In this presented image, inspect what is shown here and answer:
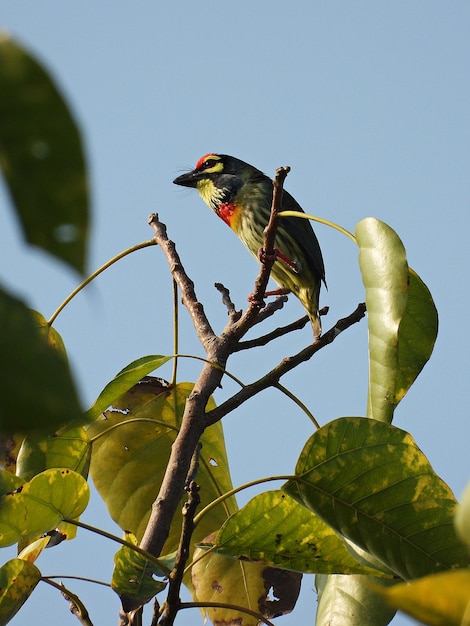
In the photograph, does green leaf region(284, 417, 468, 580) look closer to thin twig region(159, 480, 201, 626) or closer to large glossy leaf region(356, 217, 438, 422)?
large glossy leaf region(356, 217, 438, 422)

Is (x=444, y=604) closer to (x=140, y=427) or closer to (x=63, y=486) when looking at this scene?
(x=63, y=486)

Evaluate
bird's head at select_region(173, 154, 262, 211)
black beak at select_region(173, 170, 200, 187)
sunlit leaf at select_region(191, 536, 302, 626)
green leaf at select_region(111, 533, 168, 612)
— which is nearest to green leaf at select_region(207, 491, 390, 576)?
green leaf at select_region(111, 533, 168, 612)

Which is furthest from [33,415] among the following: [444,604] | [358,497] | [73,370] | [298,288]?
[298,288]

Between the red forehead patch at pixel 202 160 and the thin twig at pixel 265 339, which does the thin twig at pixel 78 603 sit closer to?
the thin twig at pixel 265 339

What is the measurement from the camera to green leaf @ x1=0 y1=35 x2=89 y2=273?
43 centimetres

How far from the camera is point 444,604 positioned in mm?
480

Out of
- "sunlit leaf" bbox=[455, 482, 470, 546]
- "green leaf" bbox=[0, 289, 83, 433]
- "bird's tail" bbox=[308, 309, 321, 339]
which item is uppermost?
"bird's tail" bbox=[308, 309, 321, 339]

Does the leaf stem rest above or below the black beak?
below

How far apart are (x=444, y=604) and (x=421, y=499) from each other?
3.24 ft

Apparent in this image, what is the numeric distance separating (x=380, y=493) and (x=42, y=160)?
115 cm

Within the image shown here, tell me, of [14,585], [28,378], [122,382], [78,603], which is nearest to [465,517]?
[28,378]

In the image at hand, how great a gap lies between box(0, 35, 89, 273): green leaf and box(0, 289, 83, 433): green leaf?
0.04 m

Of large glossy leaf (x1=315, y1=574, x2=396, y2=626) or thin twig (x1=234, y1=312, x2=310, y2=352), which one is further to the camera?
thin twig (x1=234, y1=312, x2=310, y2=352)

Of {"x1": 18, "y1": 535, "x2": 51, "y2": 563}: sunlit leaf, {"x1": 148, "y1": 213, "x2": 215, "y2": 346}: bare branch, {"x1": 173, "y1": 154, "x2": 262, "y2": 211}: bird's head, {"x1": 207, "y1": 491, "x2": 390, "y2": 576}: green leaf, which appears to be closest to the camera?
{"x1": 207, "y1": 491, "x2": 390, "y2": 576}: green leaf
